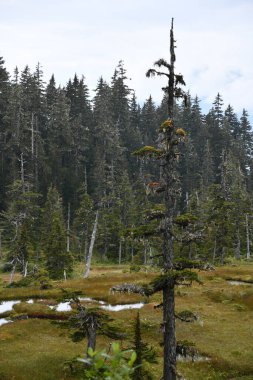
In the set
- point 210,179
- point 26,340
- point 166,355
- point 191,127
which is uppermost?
point 191,127

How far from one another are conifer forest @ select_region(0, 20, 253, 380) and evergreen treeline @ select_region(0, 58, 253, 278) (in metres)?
0.36

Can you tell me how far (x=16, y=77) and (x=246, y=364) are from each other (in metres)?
98.1

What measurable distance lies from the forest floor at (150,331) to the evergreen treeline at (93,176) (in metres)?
10.3

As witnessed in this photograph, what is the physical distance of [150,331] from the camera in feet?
Result: 120

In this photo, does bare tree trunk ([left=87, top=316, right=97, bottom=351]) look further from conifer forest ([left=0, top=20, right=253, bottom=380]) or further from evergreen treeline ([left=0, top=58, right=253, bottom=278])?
evergreen treeline ([left=0, top=58, right=253, bottom=278])

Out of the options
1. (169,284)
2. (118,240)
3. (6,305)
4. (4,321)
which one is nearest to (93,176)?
(118,240)

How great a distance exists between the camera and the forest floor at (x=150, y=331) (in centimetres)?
2802

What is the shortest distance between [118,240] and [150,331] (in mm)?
49679

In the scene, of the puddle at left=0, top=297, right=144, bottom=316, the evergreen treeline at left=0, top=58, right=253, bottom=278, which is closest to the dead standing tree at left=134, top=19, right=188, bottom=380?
the puddle at left=0, top=297, right=144, bottom=316

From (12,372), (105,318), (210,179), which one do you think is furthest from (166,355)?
(210,179)

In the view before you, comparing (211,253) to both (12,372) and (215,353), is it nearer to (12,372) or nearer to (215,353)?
(215,353)

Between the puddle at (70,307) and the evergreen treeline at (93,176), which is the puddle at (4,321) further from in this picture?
the evergreen treeline at (93,176)

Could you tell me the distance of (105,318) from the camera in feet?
75.8

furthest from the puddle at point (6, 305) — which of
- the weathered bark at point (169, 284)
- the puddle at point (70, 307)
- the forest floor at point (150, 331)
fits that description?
the weathered bark at point (169, 284)
